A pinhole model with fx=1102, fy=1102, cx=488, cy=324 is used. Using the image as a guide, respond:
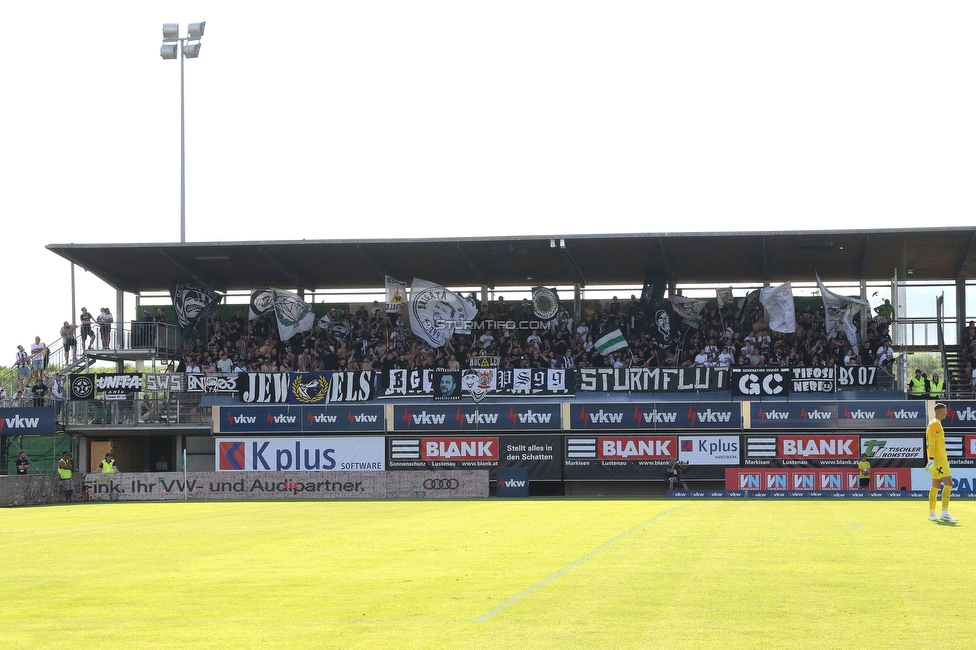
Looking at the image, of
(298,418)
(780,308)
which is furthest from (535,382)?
(780,308)

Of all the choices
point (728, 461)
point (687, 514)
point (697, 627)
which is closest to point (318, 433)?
point (728, 461)

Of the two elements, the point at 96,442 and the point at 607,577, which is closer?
the point at 607,577

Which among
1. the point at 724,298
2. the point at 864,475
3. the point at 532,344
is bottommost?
the point at 864,475

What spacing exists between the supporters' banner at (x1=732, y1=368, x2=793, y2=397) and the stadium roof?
626 centimetres

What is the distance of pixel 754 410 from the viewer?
134 feet

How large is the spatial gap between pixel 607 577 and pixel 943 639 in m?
3.87

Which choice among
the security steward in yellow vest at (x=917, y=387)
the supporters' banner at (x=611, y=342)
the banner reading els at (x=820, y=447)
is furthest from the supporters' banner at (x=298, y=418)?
the security steward in yellow vest at (x=917, y=387)

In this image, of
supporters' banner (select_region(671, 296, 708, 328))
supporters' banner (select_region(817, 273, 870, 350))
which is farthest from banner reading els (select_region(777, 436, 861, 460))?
supporters' banner (select_region(671, 296, 708, 328))

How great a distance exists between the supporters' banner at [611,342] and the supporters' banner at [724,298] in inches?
211

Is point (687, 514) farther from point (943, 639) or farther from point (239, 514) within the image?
point (943, 639)

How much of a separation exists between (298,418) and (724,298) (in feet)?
64.1

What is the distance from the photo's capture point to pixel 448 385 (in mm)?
43656

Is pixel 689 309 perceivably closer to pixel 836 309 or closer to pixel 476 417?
pixel 836 309

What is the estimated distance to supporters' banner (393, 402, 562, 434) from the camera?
4203 centimetres
